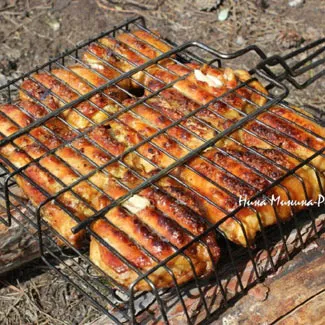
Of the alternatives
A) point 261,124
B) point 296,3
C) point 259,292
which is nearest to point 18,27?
point 296,3

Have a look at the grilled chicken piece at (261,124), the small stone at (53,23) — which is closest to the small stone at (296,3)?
the small stone at (53,23)

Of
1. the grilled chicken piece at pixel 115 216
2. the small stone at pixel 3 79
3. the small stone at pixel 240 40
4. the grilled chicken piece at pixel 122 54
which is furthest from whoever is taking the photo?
the small stone at pixel 240 40

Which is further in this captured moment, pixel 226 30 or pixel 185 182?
pixel 226 30

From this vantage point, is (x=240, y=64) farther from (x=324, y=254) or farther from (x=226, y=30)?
(x=324, y=254)

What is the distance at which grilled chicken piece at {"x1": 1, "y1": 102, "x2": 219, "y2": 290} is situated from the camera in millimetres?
2916

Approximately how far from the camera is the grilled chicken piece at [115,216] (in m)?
2.92

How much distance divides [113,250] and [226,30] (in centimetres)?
471

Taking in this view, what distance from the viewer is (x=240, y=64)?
6.57 metres

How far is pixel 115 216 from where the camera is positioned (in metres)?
3.07

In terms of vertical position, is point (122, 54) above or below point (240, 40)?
above

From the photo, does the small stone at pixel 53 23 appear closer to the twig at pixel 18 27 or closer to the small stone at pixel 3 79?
the twig at pixel 18 27

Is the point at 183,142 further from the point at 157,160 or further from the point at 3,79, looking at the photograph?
the point at 3,79

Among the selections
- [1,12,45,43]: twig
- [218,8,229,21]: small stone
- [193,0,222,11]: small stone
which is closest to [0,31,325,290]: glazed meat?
[1,12,45,43]: twig

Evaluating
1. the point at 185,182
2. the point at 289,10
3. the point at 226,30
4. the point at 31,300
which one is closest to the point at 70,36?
the point at 226,30
